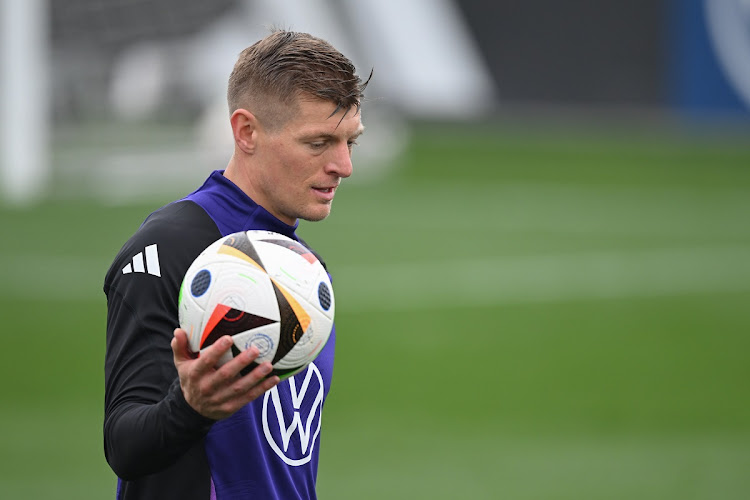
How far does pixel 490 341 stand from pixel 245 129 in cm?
901

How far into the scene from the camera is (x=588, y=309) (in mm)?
13492

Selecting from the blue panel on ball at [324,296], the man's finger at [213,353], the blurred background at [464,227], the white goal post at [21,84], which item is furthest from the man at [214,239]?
the white goal post at [21,84]

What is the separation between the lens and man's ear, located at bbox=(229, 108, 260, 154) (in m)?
3.45

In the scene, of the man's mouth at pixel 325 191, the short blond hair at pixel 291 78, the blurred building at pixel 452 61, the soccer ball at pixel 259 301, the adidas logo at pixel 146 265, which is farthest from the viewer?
the blurred building at pixel 452 61

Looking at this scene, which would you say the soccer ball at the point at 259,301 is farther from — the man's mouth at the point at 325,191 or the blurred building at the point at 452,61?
the blurred building at the point at 452,61

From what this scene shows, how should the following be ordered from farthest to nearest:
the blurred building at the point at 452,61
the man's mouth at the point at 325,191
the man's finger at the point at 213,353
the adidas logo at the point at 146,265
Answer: the blurred building at the point at 452,61
the man's mouth at the point at 325,191
the adidas logo at the point at 146,265
the man's finger at the point at 213,353

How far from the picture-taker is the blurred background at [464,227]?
905cm

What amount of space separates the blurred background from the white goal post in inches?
1.6

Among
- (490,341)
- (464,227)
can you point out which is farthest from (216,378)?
(464,227)

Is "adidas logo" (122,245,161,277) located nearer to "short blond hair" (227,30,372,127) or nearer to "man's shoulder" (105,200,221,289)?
"man's shoulder" (105,200,221,289)

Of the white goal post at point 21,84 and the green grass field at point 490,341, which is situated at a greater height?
the white goal post at point 21,84

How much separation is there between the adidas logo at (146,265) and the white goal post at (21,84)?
49.2 feet

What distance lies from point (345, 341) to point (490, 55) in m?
19.0

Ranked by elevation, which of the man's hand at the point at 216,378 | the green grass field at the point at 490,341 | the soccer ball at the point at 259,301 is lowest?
the man's hand at the point at 216,378
